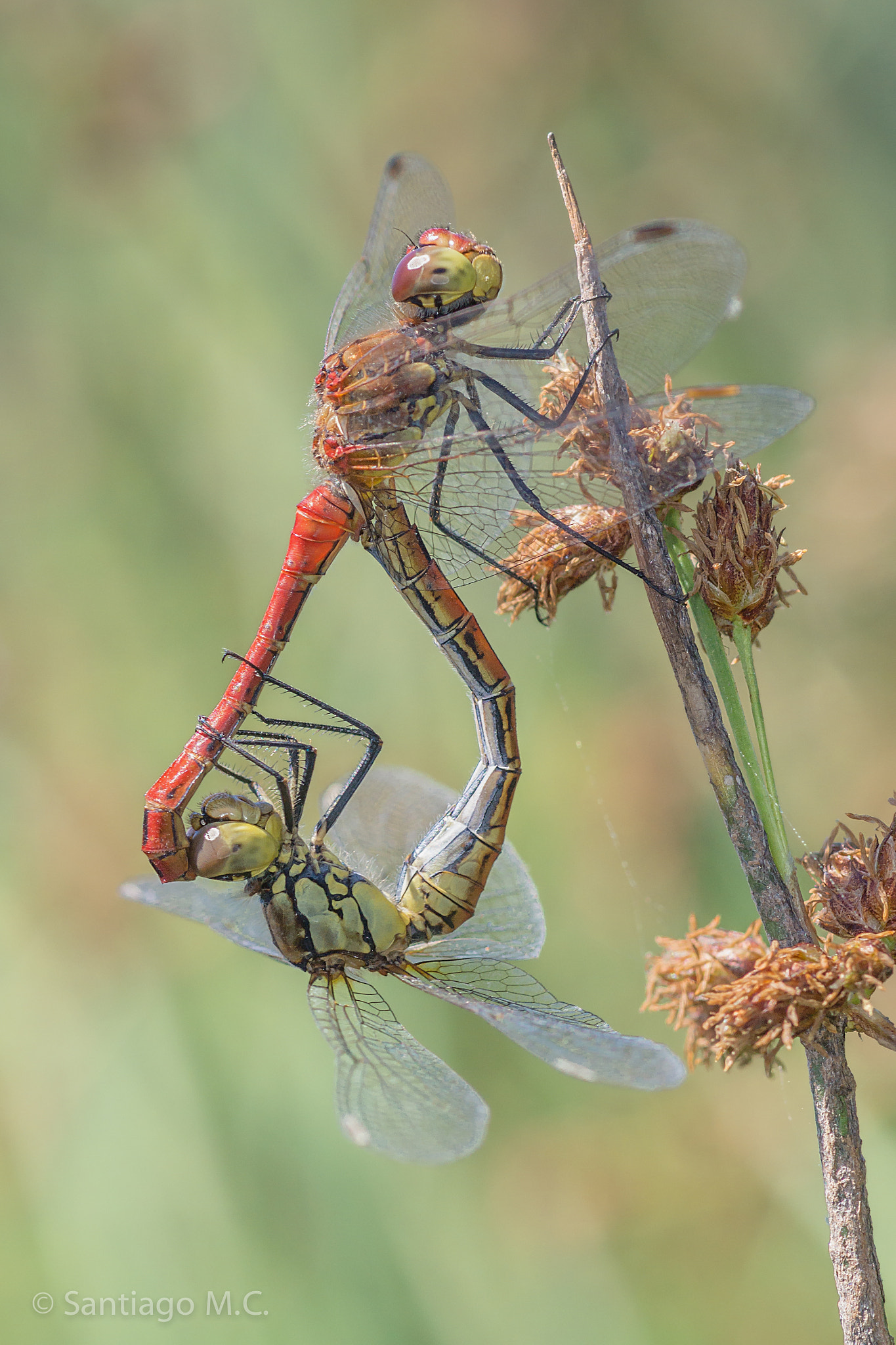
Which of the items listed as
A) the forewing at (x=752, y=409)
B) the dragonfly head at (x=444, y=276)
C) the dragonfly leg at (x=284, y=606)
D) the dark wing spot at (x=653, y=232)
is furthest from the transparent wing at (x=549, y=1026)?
the dark wing spot at (x=653, y=232)

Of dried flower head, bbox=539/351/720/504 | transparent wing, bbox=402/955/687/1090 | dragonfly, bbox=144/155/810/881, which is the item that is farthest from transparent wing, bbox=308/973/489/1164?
dried flower head, bbox=539/351/720/504

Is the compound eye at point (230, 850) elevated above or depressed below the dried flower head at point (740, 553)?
below

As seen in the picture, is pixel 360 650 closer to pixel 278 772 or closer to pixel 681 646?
pixel 278 772

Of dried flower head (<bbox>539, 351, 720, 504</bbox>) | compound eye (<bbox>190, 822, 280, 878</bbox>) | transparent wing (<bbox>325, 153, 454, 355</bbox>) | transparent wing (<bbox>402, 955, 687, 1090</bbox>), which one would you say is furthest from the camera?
transparent wing (<bbox>325, 153, 454, 355</bbox>)

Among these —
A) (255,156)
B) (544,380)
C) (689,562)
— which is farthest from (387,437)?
(255,156)

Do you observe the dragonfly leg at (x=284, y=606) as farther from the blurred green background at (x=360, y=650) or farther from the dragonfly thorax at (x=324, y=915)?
the blurred green background at (x=360, y=650)

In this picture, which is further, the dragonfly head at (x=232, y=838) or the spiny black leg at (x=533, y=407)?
the dragonfly head at (x=232, y=838)

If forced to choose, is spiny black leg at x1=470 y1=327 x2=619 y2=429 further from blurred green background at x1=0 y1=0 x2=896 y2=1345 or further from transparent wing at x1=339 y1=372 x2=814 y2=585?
blurred green background at x1=0 y1=0 x2=896 y2=1345
